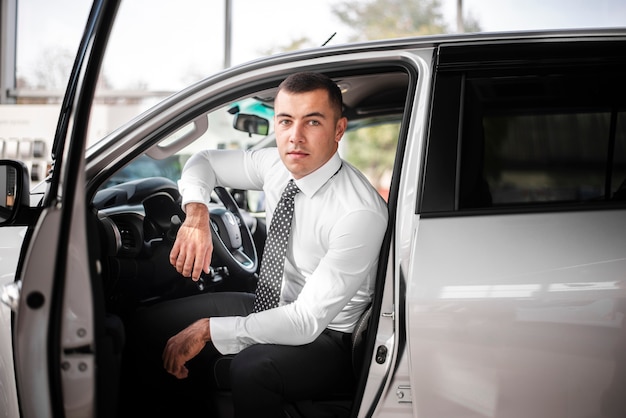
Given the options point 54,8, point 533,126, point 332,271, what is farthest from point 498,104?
point 54,8

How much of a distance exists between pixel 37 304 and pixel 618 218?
1.39m

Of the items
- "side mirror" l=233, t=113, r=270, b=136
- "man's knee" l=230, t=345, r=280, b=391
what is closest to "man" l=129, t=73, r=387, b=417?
"man's knee" l=230, t=345, r=280, b=391

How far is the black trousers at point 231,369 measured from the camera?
5.96 ft

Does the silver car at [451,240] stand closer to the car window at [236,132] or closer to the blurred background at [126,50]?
the car window at [236,132]

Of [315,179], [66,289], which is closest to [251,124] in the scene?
[315,179]

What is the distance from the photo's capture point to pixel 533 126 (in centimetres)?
168

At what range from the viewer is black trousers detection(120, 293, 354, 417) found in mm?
1815

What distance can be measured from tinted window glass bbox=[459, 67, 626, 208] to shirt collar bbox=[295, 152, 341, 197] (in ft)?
1.69

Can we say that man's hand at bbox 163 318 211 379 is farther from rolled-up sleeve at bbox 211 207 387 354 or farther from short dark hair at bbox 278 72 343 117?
short dark hair at bbox 278 72 343 117

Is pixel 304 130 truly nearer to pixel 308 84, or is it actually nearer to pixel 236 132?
pixel 308 84

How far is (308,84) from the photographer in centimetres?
203

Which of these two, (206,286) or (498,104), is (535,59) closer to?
(498,104)

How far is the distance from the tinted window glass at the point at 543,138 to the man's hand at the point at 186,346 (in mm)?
834

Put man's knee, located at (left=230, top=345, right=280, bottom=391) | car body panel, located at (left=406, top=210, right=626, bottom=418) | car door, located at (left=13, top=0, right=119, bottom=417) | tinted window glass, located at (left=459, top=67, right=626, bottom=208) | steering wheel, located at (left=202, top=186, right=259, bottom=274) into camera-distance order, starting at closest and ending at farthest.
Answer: car door, located at (left=13, top=0, right=119, bottom=417) < car body panel, located at (left=406, top=210, right=626, bottom=418) < tinted window glass, located at (left=459, top=67, right=626, bottom=208) < man's knee, located at (left=230, top=345, right=280, bottom=391) < steering wheel, located at (left=202, top=186, right=259, bottom=274)
